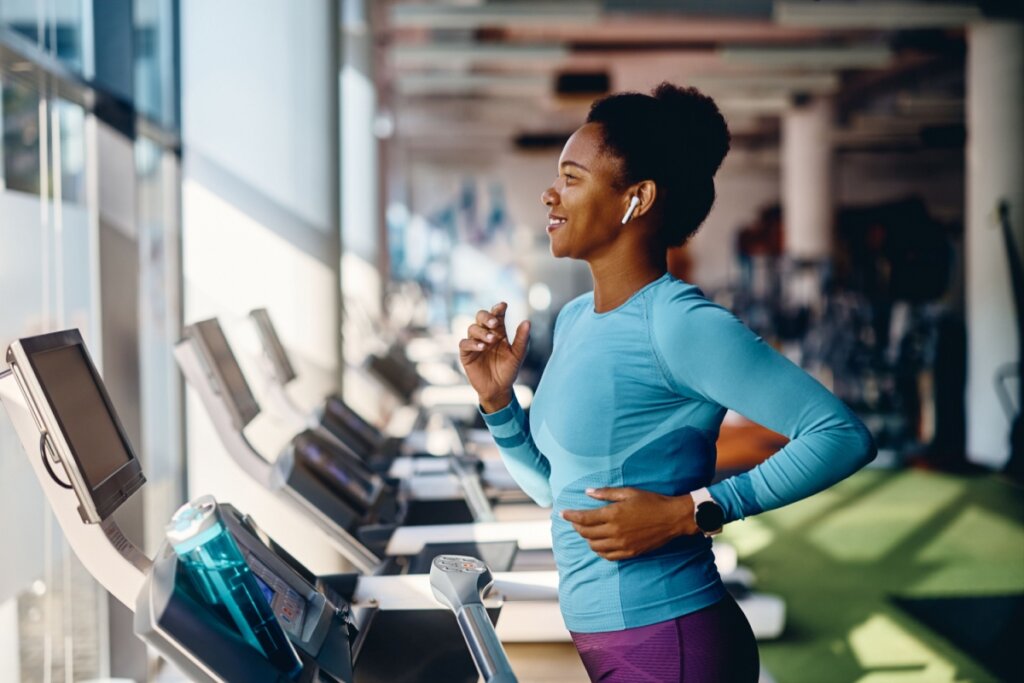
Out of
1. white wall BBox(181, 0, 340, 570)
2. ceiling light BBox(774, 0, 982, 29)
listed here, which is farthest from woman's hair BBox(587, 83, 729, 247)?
ceiling light BBox(774, 0, 982, 29)

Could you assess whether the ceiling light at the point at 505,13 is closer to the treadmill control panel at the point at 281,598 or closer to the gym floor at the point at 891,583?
the gym floor at the point at 891,583

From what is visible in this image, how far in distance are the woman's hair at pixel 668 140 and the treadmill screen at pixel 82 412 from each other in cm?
81

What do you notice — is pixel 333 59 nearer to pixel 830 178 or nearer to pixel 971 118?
pixel 971 118

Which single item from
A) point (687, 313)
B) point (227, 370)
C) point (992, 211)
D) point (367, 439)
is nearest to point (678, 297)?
point (687, 313)

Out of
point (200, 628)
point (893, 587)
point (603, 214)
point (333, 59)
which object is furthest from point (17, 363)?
point (893, 587)

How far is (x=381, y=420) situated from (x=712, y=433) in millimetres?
7339

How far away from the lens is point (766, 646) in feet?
12.3

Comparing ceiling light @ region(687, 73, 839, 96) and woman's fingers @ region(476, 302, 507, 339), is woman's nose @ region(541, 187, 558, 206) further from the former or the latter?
ceiling light @ region(687, 73, 839, 96)

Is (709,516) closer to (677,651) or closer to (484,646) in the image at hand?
(677,651)

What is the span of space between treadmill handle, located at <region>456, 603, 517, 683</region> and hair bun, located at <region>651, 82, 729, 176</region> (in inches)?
25.7

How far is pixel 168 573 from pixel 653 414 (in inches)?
23.7

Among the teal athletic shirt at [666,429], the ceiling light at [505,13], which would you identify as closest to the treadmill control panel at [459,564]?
the teal athletic shirt at [666,429]

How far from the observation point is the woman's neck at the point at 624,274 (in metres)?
1.36

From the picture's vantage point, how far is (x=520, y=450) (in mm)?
1483
